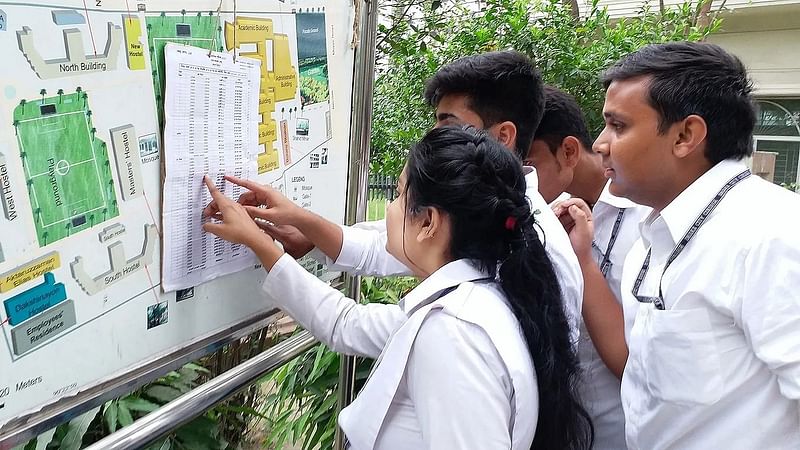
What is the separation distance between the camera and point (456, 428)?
92cm

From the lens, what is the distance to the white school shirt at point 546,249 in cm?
125

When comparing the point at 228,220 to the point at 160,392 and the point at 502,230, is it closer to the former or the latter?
the point at 502,230

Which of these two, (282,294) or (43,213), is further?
(282,294)

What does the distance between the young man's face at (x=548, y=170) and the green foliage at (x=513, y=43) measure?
1.65 m

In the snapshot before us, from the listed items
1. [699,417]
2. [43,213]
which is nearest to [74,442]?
[43,213]

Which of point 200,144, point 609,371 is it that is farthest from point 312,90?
point 609,371

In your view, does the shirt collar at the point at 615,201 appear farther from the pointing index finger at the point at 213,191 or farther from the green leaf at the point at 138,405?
the green leaf at the point at 138,405

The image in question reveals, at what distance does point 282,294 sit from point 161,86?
0.50m

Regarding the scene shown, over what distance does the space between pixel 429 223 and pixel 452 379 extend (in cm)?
30

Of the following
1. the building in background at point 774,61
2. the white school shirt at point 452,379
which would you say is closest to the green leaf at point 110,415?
the white school shirt at point 452,379

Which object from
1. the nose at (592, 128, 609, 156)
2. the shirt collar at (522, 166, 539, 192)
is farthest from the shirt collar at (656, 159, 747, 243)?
the shirt collar at (522, 166, 539, 192)

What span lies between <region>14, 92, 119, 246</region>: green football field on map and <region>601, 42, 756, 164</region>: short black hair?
101cm

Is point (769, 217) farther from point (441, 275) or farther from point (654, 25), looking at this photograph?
point (654, 25)

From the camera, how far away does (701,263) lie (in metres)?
1.07
